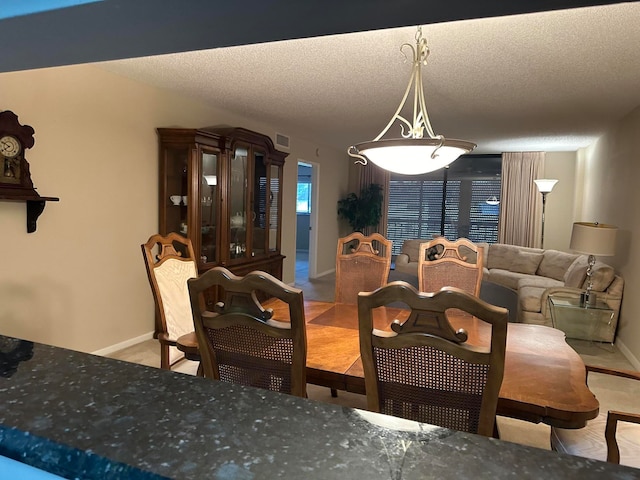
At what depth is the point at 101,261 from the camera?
355 centimetres

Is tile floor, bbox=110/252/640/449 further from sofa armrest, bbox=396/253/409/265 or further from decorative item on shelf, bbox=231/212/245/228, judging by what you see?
sofa armrest, bbox=396/253/409/265

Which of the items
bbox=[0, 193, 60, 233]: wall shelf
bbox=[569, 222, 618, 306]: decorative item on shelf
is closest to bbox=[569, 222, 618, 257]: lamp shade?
bbox=[569, 222, 618, 306]: decorative item on shelf

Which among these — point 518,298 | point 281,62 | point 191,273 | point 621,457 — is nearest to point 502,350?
point 621,457

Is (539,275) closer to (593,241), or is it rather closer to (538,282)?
(538,282)

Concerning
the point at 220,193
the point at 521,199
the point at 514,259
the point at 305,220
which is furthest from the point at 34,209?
the point at 305,220

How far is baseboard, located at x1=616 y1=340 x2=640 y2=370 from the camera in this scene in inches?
148

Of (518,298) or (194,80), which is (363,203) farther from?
(194,80)

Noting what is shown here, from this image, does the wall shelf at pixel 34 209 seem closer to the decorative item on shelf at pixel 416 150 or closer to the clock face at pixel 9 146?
the clock face at pixel 9 146

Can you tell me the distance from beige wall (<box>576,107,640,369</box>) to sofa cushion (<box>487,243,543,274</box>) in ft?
3.20

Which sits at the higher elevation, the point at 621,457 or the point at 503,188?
the point at 503,188

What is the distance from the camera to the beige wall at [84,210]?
2951 millimetres

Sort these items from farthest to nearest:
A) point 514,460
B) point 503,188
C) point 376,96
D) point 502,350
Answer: point 503,188
point 376,96
point 502,350
point 514,460

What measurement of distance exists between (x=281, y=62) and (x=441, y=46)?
43.9 inches

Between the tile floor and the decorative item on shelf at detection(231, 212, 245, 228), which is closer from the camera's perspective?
the tile floor
